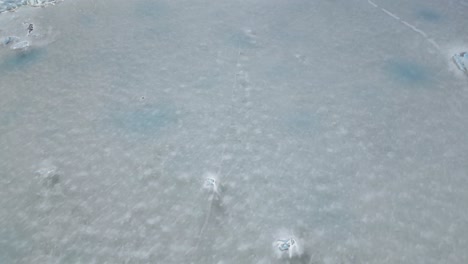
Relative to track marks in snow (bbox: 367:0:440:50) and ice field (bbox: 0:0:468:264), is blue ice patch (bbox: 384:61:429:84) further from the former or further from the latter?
track marks in snow (bbox: 367:0:440:50)

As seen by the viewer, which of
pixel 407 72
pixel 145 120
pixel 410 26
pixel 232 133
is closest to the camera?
pixel 232 133

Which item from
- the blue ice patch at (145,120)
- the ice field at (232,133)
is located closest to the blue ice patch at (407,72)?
the ice field at (232,133)

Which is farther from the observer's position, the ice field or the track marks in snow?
the track marks in snow

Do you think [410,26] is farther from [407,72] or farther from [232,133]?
[232,133]

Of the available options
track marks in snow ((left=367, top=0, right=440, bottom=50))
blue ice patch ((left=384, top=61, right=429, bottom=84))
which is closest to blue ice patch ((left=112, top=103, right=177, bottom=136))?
blue ice patch ((left=384, top=61, right=429, bottom=84))

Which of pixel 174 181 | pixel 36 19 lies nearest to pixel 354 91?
pixel 174 181

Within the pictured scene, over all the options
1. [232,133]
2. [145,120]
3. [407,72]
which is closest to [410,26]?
[407,72]

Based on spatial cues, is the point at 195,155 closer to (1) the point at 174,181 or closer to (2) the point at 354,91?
(1) the point at 174,181

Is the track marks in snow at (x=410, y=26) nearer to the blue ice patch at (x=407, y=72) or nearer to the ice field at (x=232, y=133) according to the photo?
the ice field at (x=232, y=133)
